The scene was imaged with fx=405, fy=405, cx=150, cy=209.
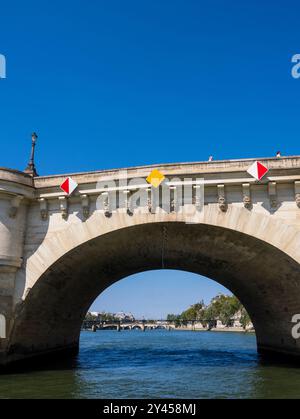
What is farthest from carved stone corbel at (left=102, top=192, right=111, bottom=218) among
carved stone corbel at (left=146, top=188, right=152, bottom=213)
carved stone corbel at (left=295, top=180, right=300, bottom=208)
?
carved stone corbel at (left=295, top=180, right=300, bottom=208)

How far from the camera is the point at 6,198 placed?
18.1m

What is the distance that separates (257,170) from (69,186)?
8.05 meters

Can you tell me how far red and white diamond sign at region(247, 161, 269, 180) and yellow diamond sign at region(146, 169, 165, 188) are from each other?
140 inches

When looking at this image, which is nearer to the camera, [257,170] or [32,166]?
[257,170]

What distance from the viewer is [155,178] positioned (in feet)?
55.2

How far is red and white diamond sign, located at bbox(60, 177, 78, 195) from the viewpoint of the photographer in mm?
17844

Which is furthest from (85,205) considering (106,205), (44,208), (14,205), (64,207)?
(14,205)

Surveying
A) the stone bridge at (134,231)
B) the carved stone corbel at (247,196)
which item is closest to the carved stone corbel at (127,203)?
the stone bridge at (134,231)

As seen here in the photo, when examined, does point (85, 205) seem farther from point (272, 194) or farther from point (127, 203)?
point (272, 194)

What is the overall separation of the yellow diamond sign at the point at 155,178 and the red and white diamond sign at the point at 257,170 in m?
3.56

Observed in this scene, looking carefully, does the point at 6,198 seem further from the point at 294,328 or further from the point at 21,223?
the point at 294,328

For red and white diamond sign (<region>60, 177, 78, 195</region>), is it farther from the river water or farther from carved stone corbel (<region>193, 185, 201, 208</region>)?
the river water
